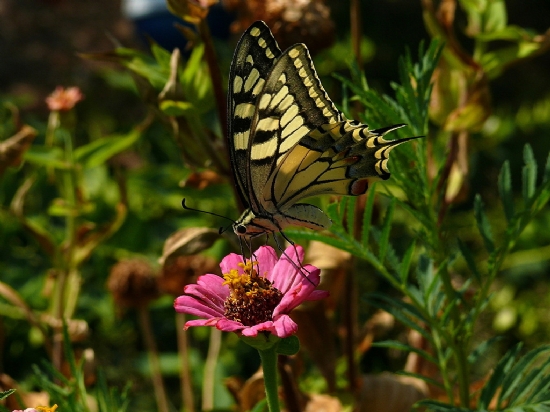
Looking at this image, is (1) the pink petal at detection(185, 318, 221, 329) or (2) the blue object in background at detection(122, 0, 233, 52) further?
(2) the blue object in background at detection(122, 0, 233, 52)

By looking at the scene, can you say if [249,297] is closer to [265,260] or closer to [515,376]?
[265,260]

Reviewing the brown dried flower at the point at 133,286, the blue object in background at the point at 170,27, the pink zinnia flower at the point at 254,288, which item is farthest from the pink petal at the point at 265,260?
the blue object in background at the point at 170,27

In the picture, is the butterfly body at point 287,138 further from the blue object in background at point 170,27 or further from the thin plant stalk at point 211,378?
the blue object in background at point 170,27

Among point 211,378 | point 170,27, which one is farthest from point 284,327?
point 170,27

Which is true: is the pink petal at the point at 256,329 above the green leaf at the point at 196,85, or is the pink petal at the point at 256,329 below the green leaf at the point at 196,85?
below

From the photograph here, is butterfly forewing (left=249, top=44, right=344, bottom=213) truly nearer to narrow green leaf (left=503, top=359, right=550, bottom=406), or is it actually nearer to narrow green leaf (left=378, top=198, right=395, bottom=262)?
narrow green leaf (left=378, top=198, right=395, bottom=262)

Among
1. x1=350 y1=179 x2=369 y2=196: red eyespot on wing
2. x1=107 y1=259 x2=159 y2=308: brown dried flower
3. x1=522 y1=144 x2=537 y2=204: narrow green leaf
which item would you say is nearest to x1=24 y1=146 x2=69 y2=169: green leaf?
x1=107 y1=259 x2=159 y2=308: brown dried flower
